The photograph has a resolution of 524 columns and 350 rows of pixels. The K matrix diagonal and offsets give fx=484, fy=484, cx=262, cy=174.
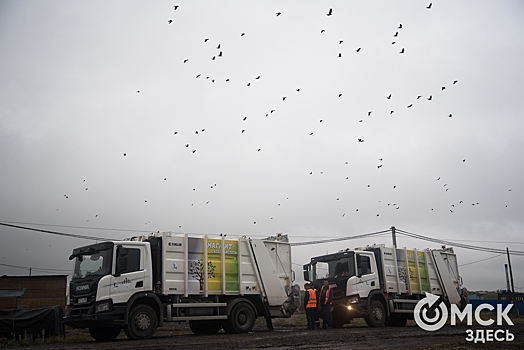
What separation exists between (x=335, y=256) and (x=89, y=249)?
10046 millimetres

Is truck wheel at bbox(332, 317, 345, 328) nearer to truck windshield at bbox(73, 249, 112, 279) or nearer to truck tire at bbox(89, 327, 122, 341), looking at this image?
truck tire at bbox(89, 327, 122, 341)

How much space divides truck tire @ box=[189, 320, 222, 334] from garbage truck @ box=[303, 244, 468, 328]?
5.10 m

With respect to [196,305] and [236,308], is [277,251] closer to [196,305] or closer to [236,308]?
[236,308]

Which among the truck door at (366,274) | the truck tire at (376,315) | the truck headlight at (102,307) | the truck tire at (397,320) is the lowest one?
the truck tire at (397,320)

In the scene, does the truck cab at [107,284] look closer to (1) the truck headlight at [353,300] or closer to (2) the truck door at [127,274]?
(2) the truck door at [127,274]

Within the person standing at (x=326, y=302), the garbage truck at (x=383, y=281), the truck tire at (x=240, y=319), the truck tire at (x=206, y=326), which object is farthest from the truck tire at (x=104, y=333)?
the garbage truck at (x=383, y=281)

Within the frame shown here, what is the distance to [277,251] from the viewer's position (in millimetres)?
18172

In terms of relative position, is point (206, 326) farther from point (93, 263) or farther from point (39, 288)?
point (39, 288)

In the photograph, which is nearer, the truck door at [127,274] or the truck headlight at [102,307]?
the truck headlight at [102,307]

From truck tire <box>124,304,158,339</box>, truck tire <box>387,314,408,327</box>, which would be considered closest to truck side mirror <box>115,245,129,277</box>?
truck tire <box>124,304,158,339</box>

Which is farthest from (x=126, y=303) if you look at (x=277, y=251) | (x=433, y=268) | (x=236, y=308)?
(x=433, y=268)

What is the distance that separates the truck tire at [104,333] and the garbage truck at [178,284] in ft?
0.10

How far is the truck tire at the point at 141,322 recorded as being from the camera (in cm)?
1395

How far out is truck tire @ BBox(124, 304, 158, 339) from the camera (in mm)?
13953
